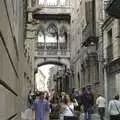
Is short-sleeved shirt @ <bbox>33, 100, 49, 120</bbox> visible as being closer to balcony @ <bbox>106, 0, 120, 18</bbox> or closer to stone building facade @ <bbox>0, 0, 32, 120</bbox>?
balcony @ <bbox>106, 0, 120, 18</bbox>

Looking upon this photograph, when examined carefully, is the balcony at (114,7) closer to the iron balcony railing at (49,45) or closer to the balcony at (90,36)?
the balcony at (90,36)

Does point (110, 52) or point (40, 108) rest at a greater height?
point (110, 52)

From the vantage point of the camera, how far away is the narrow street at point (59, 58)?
18.8ft

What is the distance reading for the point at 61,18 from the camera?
6938 cm

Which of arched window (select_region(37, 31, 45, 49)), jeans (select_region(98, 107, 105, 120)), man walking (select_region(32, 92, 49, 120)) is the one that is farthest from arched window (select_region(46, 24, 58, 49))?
man walking (select_region(32, 92, 49, 120))

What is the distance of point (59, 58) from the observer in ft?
221

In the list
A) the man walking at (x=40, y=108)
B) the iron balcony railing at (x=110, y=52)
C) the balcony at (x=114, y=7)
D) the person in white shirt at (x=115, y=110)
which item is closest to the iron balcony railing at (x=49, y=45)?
the iron balcony railing at (x=110, y=52)

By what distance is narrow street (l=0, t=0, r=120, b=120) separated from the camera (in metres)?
5.73

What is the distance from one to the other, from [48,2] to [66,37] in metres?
5.79

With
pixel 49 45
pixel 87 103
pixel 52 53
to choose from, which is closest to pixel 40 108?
pixel 87 103

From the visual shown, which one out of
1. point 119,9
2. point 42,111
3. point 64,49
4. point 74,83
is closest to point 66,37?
point 64,49

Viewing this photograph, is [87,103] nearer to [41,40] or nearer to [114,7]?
[114,7]

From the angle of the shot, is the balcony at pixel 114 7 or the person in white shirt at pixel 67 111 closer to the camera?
the person in white shirt at pixel 67 111

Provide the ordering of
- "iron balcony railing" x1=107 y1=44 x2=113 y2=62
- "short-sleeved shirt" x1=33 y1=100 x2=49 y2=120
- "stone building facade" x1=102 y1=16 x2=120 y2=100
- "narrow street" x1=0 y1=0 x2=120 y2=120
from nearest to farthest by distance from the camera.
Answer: "narrow street" x1=0 y1=0 x2=120 y2=120 → "short-sleeved shirt" x1=33 y1=100 x2=49 y2=120 → "stone building facade" x1=102 y1=16 x2=120 y2=100 → "iron balcony railing" x1=107 y1=44 x2=113 y2=62
